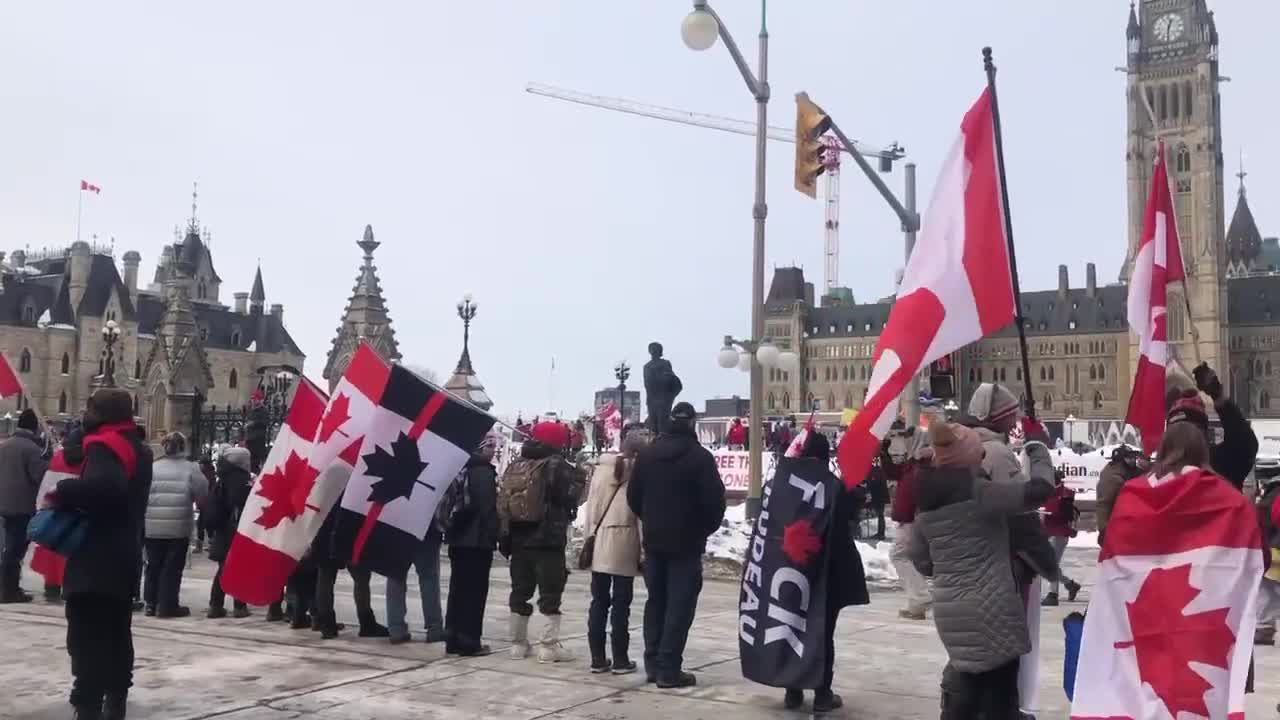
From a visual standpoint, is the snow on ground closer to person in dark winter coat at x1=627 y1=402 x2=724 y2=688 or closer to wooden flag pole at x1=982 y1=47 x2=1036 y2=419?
person in dark winter coat at x1=627 y1=402 x2=724 y2=688

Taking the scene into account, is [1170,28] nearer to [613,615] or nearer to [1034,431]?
[613,615]

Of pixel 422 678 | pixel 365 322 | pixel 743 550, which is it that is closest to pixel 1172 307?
pixel 365 322

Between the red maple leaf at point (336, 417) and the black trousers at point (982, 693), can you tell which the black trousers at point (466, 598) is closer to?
the red maple leaf at point (336, 417)

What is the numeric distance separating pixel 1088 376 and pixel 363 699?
13530cm

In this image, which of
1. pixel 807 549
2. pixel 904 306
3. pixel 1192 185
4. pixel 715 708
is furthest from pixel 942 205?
pixel 1192 185

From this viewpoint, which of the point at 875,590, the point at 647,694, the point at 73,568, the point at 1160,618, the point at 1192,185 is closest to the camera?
the point at 1160,618

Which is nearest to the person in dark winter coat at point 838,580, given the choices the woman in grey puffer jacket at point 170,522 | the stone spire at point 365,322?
the woman in grey puffer jacket at point 170,522

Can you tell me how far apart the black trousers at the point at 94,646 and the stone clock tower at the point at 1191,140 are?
12424 cm

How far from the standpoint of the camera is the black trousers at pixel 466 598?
10039mm

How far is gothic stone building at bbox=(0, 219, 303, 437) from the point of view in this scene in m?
82.8

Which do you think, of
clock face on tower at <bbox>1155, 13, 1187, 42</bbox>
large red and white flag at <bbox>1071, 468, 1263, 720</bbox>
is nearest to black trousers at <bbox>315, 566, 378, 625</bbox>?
large red and white flag at <bbox>1071, 468, 1263, 720</bbox>

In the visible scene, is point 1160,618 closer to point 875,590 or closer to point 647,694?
point 647,694

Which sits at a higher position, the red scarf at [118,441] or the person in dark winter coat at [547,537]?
the red scarf at [118,441]

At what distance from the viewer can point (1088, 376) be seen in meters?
133
